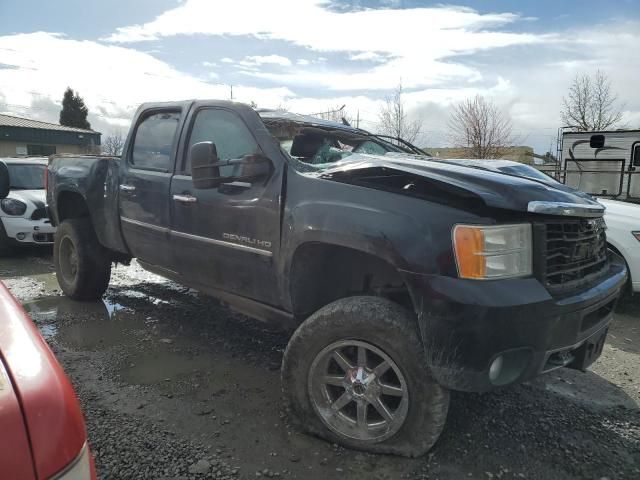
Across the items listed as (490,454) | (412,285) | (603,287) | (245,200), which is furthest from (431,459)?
(245,200)

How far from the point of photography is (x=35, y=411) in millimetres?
1070

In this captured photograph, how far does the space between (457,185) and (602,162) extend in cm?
1082

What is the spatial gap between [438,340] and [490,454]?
0.85m

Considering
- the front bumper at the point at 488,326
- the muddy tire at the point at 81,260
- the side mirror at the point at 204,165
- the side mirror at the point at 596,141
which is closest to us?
the front bumper at the point at 488,326

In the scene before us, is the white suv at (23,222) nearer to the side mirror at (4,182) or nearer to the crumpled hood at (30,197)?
the crumpled hood at (30,197)

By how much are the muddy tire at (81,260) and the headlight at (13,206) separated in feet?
9.11

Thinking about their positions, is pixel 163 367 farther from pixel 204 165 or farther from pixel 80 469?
pixel 80 469

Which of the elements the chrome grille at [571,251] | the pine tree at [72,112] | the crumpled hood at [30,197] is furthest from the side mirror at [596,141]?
the pine tree at [72,112]

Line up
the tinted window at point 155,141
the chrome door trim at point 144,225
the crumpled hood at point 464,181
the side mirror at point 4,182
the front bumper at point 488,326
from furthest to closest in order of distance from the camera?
the tinted window at point 155,141
the chrome door trim at point 144,225
the side mirror at point 4,182
the crumpled hood at point 464,181
the front bumper at point 488,326

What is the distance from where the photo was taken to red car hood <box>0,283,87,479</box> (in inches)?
39.9

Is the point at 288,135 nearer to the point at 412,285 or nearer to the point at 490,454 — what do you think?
the point at 412,285

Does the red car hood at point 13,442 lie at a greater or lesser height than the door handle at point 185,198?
lesser

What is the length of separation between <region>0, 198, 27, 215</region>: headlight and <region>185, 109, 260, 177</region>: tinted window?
5205mm

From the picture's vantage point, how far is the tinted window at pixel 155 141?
3847 mm
